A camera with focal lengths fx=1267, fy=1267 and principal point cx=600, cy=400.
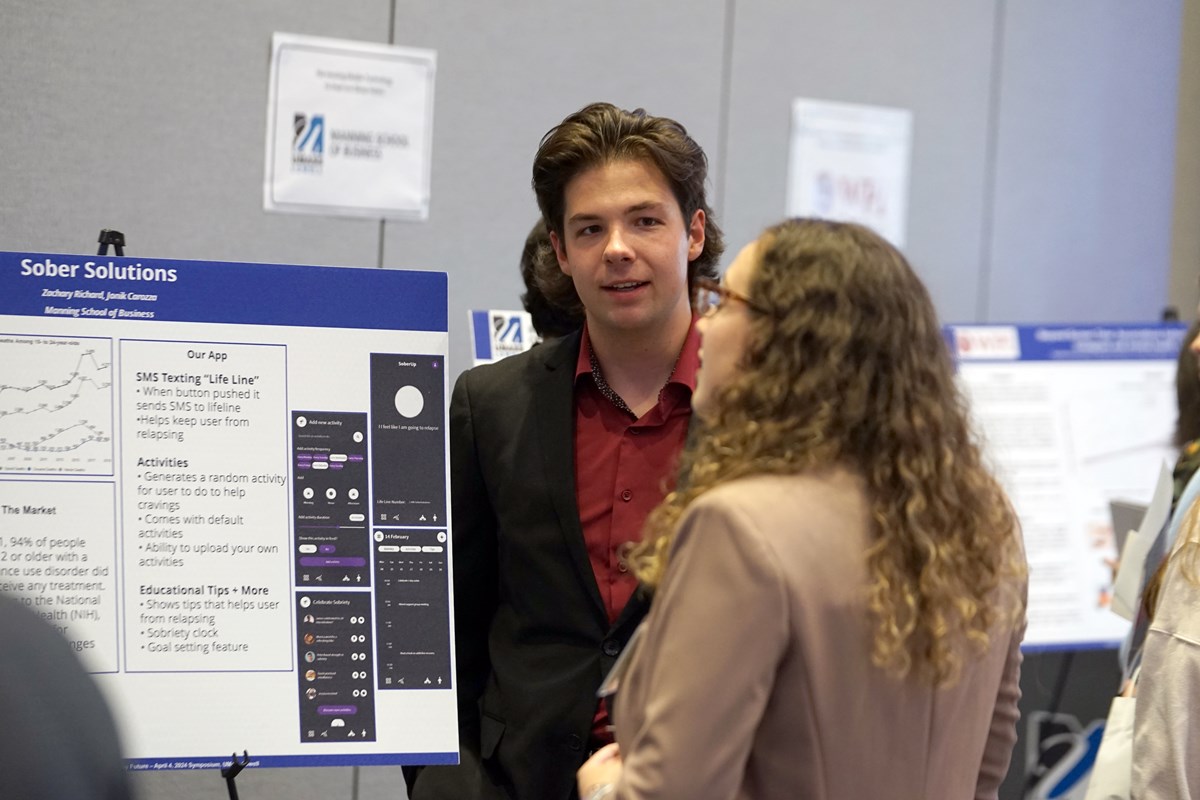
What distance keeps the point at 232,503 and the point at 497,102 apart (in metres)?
2.20

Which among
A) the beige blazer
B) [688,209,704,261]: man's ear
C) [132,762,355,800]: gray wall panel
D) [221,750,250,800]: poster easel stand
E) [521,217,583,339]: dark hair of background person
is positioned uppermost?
[688,209,704,261]: man's ear

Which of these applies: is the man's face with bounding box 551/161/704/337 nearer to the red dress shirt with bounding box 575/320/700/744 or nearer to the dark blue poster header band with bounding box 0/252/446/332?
the red dress shirt with bounding box 575/320/700/744

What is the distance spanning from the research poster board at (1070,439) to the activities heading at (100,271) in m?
2.61

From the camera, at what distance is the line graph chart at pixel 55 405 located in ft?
6.56

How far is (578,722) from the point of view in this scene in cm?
198

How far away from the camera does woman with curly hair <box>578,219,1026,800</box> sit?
1.30m

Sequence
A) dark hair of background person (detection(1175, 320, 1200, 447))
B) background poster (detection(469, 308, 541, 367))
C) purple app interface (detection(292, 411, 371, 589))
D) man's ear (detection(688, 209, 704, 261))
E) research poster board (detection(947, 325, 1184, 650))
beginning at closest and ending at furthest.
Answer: purple app interface (detection(292, 411, 371, 589)), man's ear (detection(688, 209, 704, 261)), dark hair of background person (detection(1175, 320, 1200, 447)), background poster (detection(469, 308, 541, 367)), research poster board (detection(947, 325, 1184, 650))

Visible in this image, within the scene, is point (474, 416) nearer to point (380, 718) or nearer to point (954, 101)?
point (380, 718)

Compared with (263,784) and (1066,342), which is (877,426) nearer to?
(263,784)

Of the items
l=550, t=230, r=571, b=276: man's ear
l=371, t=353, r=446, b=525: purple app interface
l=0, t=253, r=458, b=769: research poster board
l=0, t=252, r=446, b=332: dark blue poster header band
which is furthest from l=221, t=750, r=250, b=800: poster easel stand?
l=550, t=230, r=571, b=276: man's ear

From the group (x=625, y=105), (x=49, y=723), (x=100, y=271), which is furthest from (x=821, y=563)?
(x=625, y=105)

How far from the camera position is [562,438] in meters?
2.10

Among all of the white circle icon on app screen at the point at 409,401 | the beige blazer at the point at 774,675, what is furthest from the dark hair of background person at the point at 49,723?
the white circle icon on app screen at the point at 409,401

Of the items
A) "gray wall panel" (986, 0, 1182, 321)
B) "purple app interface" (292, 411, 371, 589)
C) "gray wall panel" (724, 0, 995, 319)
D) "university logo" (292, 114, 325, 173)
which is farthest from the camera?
"gray wall panel" (986, 0, 1182, 321)
